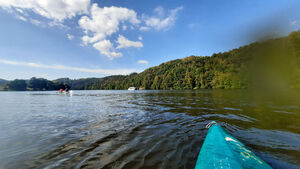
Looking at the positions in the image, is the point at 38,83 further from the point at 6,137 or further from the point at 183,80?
the point at 6,137

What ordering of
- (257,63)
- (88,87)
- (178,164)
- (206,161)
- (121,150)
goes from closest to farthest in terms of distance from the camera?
1. (206,161)
2. (178,164)
3. (121,150)
4. (257,63)
5. (88,87)

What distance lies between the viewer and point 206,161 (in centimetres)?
221

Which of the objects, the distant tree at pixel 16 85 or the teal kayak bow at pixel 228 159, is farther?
the distant tree at pixel 16 85

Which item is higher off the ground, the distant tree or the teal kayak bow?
the distant tree

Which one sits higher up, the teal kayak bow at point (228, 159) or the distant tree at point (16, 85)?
the distant tree at point (16, 85)

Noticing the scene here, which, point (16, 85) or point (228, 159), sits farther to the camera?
point (16, 85)

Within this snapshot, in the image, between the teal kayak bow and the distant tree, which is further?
the distant tree

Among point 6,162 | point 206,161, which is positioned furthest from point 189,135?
point 6,162

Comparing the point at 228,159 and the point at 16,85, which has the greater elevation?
the point at 16,85

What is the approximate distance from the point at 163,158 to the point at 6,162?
147 inches

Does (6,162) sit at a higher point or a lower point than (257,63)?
lower

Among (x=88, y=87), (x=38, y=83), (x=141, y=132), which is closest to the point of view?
(x=141, y=132)

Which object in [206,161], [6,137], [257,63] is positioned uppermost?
[257,63]

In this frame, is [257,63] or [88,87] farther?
[88,87]
